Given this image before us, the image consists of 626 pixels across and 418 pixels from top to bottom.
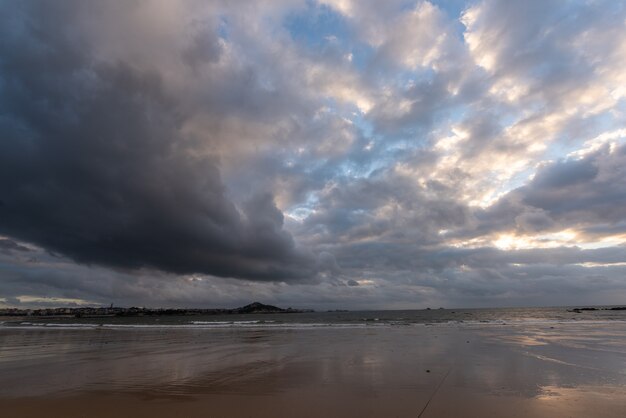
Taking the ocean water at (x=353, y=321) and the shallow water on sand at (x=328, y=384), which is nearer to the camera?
A: the shallow water on sand at (x=328, y=384)

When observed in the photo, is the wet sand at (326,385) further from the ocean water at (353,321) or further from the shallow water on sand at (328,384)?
the ocean water at (353,321)

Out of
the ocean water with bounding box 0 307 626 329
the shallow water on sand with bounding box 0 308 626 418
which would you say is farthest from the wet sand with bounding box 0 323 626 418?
the ocean water with bounding box 0 307 626 329

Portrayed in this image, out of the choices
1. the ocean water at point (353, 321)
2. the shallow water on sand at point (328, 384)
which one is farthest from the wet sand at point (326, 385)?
the ocean water at point (353, 321)

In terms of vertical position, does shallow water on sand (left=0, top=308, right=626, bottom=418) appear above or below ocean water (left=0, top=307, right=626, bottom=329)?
below

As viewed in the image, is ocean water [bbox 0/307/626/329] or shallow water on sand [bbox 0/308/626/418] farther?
ocean water [bbox 0/307/626/329]

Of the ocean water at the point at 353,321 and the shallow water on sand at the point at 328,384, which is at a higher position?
the ocean water at the point at 353,321

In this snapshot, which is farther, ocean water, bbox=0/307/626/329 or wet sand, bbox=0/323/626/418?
ocean water, bbox=0/307/626/329

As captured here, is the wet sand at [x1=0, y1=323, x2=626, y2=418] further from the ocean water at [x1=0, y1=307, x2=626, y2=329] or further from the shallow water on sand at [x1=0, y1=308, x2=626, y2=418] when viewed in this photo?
the ocean water at [x1=0, y1=307, x2=626, y2=329]

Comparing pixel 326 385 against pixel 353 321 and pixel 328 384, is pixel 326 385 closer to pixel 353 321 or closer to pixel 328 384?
pixel 328 384

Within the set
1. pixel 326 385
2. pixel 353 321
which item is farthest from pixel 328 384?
pixel 353 321

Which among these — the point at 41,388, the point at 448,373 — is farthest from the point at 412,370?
the point at 41,388

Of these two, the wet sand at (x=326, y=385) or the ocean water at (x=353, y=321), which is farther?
the ocean water at (x=353, y=321)

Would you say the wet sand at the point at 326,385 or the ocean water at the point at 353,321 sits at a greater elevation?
the ocean water at the point at 353,321

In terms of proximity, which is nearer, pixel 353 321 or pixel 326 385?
pixel 326 385
